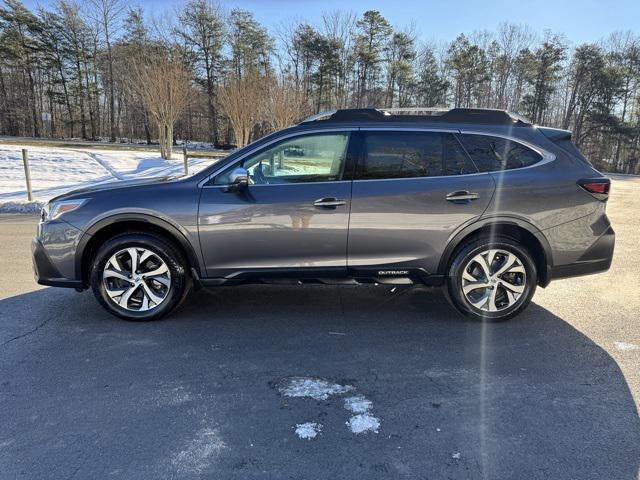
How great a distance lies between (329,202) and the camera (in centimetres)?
385

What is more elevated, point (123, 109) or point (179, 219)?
point (123, 109)

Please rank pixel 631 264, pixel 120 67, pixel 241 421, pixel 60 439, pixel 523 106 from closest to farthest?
pixel 60 439, pixel 241 421, pixel 631 264, pixel 120 67, pixel 523 106

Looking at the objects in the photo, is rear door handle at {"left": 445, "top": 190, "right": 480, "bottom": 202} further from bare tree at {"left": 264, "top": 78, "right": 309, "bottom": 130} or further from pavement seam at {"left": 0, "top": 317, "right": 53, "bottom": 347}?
bare tree at {"left": 264, "top": 78, "right": 309, "bottom": 130}

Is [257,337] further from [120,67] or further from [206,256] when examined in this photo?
[120,67]

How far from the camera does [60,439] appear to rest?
2.45 metres

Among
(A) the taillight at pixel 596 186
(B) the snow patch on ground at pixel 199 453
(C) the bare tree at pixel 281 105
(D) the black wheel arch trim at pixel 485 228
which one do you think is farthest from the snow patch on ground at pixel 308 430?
(C) the bare tree at pixel 281 105

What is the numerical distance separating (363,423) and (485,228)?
2.20 meters

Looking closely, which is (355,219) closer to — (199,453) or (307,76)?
(199,453)

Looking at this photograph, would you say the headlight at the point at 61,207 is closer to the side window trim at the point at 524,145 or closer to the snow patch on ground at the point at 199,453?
the snow patch on ground at the point at 199,453

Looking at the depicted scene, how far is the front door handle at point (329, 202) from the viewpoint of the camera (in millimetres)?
3842

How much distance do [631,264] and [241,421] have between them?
242 inches

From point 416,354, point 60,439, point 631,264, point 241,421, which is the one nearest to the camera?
point 60,439

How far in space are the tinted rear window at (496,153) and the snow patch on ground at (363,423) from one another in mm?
2421

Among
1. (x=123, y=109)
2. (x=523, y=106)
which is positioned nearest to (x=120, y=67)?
(x=123, y=109)
